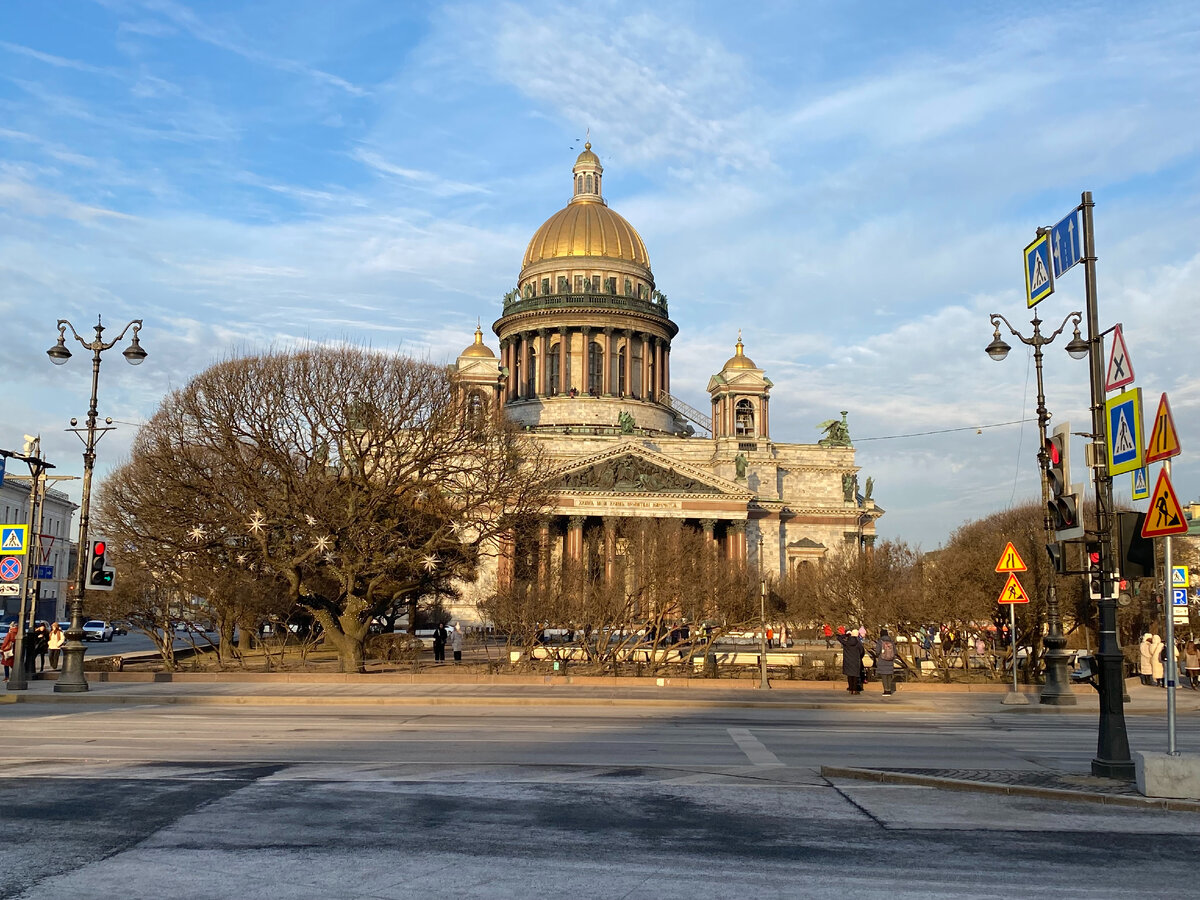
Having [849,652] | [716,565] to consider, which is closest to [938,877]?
[849,652]

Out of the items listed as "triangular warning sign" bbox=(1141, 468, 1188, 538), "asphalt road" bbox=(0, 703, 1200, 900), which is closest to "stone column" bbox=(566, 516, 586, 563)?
"asphalt road" bbox=(0, 703, 1200, 900)

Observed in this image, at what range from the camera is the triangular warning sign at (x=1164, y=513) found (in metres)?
12.9

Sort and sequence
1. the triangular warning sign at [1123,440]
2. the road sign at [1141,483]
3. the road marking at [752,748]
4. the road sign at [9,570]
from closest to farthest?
the triangular warning sign at [1123,440] → the road sign at [1141,483] → the road marking at [752,748] → the road sign at [9,570]

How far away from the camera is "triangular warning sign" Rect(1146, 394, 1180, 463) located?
1297 cm

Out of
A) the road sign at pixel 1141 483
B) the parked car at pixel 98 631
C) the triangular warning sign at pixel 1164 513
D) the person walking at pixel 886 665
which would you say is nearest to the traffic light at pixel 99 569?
the person walking at pixel 886 665

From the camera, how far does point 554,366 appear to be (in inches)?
4149

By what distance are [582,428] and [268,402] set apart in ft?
197

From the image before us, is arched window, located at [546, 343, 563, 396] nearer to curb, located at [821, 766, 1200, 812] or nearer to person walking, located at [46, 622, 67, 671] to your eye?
person walking, located at [46, 622, 67, 671]

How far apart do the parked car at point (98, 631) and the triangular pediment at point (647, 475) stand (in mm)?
36328

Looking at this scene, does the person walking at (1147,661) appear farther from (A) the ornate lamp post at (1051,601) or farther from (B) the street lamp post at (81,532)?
(B) the street lamp post at (81,532)

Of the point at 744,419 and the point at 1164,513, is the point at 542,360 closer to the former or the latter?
the point at 744,419

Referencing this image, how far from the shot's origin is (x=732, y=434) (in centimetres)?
9481

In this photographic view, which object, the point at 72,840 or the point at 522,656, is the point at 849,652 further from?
the point at 72,840

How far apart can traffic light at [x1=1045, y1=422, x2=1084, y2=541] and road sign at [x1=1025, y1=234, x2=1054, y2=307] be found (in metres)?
1.94
